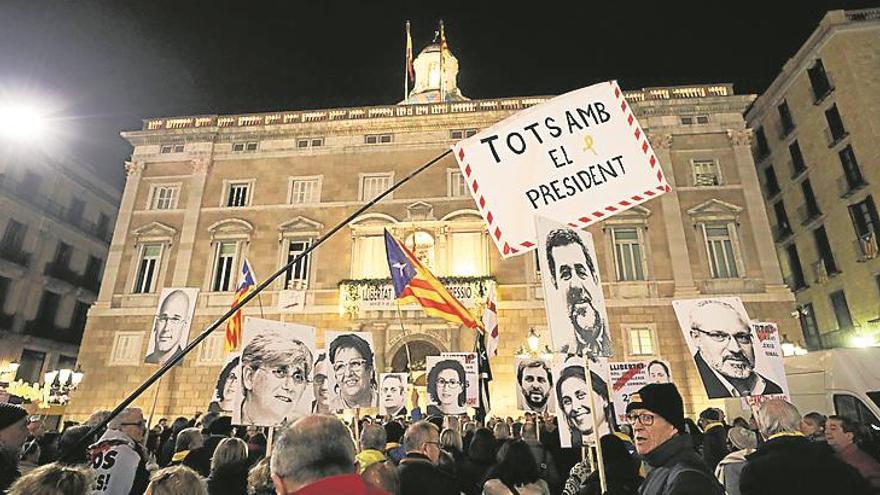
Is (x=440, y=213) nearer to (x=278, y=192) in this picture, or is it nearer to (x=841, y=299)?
(x=278, y=192)

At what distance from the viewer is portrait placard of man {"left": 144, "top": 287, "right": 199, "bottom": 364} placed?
11.2 metres

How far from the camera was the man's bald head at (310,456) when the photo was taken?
1870mm

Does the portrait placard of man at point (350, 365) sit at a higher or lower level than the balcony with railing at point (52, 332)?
lower

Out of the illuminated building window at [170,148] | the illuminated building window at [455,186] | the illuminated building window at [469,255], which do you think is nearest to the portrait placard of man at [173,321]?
the illuminated building window at [469,255]

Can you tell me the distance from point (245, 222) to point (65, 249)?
17.4m

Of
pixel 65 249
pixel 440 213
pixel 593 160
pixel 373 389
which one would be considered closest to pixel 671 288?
pixel 440 213

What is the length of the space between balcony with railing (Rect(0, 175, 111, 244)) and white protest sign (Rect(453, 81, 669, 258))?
33.6 m

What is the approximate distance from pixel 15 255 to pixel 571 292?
113 feet

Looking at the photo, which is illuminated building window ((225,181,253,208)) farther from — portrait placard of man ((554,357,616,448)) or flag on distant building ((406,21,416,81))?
portrait placard of man ((554,357,616,448))

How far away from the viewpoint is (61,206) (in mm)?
30594

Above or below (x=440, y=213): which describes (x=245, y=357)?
below

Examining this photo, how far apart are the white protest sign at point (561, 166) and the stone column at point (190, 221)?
2058 centimetres

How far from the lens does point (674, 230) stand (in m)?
20.6

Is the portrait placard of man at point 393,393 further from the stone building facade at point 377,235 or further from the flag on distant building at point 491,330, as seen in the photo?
the stone building facade at point 377,235
